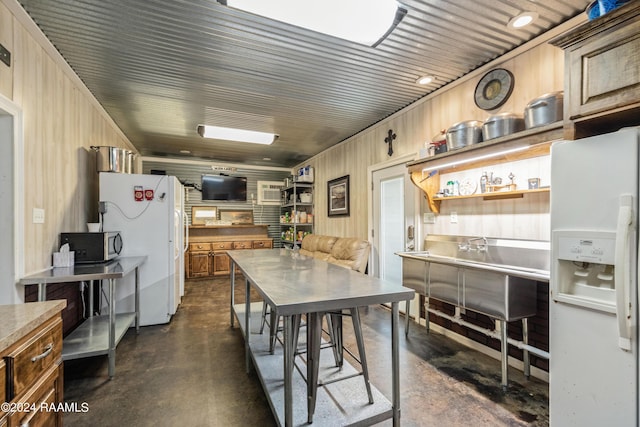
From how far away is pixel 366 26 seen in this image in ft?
6.95

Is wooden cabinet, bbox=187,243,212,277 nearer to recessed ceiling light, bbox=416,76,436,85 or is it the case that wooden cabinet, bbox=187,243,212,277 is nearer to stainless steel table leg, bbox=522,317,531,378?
recessed ceiling light, bbox=416,76,436,85

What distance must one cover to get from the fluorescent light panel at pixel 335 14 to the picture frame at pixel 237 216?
5.50 m

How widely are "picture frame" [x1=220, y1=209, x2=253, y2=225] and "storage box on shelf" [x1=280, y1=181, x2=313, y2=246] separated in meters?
0.81

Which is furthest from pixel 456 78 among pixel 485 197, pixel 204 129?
pixel 204 129

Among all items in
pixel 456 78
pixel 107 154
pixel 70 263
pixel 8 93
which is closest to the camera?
pixel 8 93

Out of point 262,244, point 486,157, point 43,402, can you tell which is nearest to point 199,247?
point 262,244

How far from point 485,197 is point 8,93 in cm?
377

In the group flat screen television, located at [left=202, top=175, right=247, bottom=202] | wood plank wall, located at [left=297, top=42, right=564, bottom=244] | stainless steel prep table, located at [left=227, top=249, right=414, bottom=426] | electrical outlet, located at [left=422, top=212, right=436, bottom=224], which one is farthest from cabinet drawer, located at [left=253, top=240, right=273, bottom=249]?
stainless steel prep table, located at [left=227, top=249, right=414, bottom=426]

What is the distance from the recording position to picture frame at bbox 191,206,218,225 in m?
6.69

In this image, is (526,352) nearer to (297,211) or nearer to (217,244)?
(297,211)

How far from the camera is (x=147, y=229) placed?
3.44 meters

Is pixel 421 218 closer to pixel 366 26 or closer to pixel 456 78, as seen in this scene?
pixel 456 78

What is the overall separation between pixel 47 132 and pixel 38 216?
0.74m

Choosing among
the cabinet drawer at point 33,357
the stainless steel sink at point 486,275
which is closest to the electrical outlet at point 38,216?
the cabinet drawer at point 33,357
